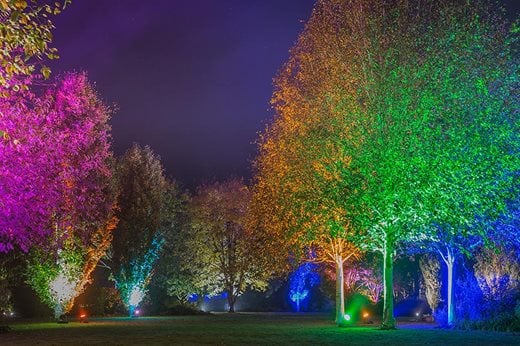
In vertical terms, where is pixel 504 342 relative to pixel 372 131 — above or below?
below

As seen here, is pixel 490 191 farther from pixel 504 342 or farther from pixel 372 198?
pixel 504 342

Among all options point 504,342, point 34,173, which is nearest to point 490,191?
point 504,342

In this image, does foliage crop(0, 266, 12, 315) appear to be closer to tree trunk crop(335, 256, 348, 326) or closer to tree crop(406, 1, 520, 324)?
tree trunk crop(335, 256, 348, 326)

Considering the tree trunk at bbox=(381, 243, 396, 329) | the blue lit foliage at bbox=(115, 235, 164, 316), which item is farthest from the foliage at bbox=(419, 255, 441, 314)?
the blue lit foliage at bbox=(115, 235, 164, 316)

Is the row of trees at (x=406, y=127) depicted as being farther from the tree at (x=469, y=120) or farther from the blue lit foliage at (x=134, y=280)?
the blue lit foliage at (x=134, y=280)

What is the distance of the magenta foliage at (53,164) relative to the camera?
874 inches

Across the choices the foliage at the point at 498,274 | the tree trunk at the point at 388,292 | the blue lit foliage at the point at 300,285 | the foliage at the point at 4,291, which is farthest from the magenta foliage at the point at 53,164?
the blue lit foliage at the point at 300,285

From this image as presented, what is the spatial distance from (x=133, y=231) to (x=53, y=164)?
28.4 metres

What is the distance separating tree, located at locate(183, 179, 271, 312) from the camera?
6662 cm

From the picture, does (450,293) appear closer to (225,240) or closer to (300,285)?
(225,240)

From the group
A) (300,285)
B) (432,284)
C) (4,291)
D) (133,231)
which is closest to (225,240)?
(300,285)

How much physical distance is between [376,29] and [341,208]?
9025 millimetres

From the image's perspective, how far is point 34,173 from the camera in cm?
2298

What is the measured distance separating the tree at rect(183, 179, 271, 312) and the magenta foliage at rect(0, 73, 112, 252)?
876 inches
